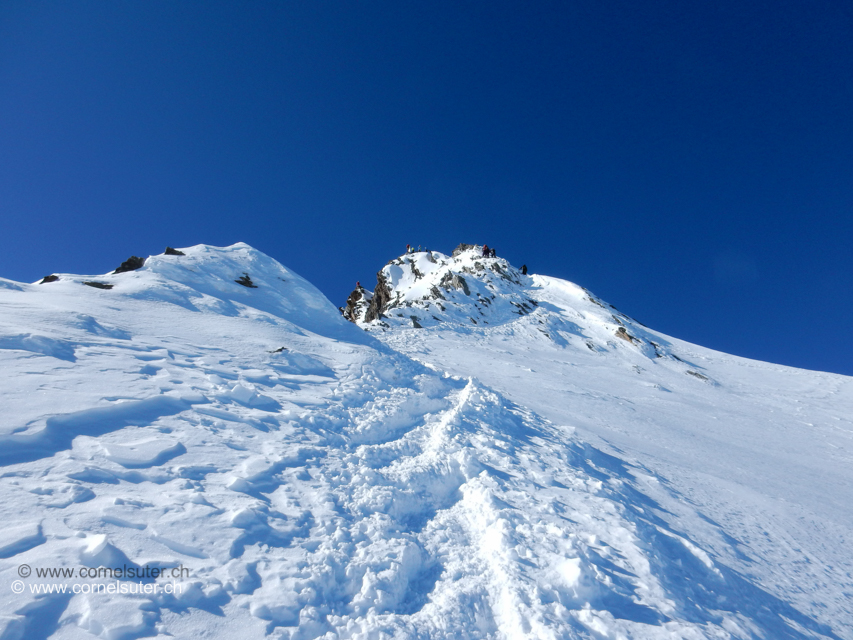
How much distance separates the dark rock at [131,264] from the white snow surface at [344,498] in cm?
114

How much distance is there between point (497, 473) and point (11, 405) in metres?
8.23

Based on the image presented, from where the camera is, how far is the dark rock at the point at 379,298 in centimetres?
4597

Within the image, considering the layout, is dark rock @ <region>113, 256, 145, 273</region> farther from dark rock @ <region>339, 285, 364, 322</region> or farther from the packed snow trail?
dark rock @ <region>339, 285, 364, 322</region>

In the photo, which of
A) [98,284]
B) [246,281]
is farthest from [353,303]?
[98,284]

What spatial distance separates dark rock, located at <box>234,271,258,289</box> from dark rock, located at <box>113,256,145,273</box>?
3.53 m

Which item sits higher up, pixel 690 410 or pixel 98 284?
pixel 690 410

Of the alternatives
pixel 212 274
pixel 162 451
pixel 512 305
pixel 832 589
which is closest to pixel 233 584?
pixel 162 451

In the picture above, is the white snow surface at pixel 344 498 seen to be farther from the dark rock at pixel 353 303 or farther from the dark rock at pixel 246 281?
the dark rock at pixel 353 303

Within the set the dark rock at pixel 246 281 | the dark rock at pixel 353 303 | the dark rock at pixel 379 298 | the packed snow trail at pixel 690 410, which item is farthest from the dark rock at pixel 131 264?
the dark rock at pixel 353 303

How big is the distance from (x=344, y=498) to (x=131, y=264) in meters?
14.8

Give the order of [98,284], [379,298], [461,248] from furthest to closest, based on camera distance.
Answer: [461,248], [379,298], [98,284]

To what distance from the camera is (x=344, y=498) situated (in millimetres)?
5957

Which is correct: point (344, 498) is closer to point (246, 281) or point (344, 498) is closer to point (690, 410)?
point (246, 281)

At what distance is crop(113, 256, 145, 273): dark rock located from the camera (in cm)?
1471
